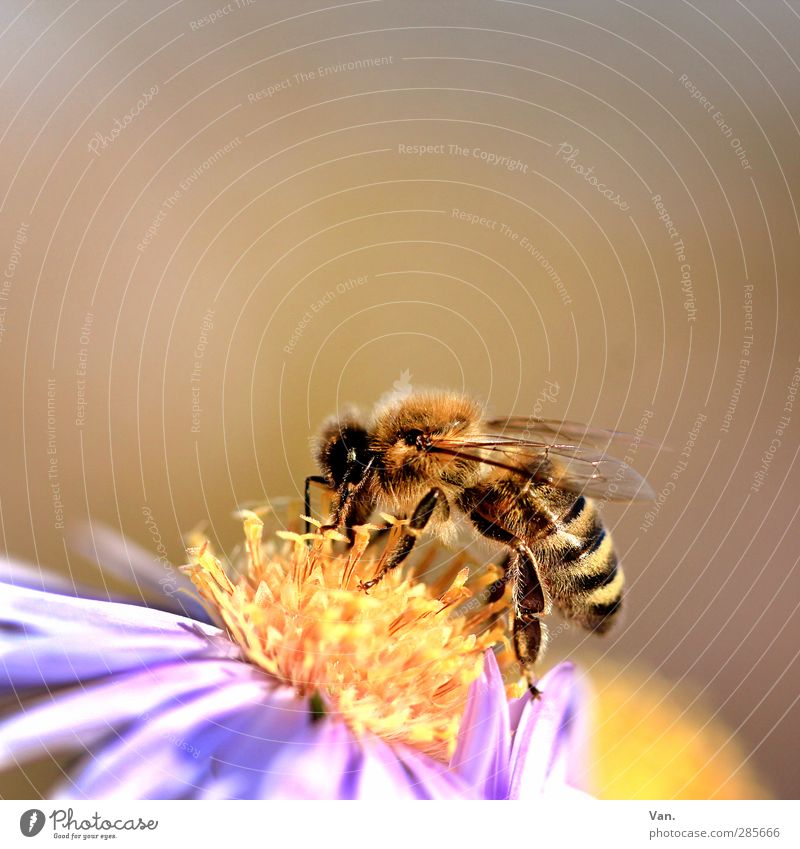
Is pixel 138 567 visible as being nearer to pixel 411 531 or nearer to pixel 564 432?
pixel 411 531

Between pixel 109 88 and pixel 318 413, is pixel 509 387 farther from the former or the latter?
pixel 109 88

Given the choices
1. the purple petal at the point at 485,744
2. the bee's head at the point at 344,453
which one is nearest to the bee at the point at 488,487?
the bee's head at the point at 344,453

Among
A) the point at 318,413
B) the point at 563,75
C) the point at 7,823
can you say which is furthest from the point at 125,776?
the point at 563,75

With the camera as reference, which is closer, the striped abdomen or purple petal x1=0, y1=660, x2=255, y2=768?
purple petal x1=0, y1=660, x2=255, y2=768

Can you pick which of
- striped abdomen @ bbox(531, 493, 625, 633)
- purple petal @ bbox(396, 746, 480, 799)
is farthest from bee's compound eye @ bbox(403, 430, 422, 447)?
purple petal @ bbox(396, 746, 480, 799)

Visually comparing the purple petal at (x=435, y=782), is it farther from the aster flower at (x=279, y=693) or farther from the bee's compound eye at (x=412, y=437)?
the bee's compound eye at (x=412, y=437)

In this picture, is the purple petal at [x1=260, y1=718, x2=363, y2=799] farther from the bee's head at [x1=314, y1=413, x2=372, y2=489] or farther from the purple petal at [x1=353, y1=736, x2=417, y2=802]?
the bee's head at [x1=314, y1=413, x2=372, y2=489]
